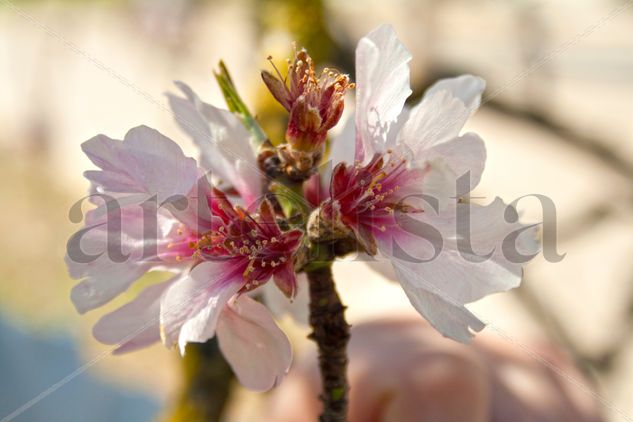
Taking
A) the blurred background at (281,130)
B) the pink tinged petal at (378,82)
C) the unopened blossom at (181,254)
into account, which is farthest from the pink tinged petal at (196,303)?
the blurred background at (281,130)

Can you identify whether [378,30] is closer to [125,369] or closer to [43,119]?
[125,369]

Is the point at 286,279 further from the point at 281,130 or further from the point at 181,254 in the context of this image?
the point at 281,130

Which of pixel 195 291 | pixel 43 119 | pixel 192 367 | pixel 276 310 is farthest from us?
pixel 43 119

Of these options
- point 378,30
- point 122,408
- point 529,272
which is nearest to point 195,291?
point 378,30

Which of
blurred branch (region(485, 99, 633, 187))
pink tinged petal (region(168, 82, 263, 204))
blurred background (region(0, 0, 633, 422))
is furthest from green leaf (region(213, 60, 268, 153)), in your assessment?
blurred branch (region(485, 99, 633, 187))

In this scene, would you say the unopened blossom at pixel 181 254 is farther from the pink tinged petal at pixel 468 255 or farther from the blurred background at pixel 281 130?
the blurred background at pixel 281 130

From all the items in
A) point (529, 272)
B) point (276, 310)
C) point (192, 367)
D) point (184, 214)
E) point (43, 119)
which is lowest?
point (529, 272)

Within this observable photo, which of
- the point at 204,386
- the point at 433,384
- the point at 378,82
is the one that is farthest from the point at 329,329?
the point at 204,386
